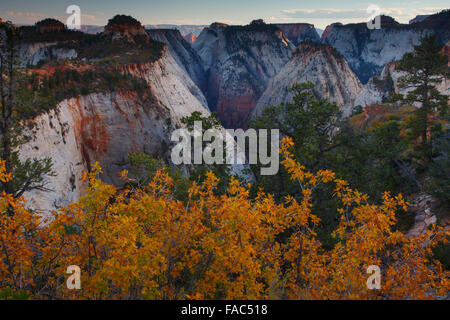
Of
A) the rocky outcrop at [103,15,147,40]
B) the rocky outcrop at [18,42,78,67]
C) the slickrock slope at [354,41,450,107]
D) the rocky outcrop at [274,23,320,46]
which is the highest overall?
the rocky outcrop at [274,23,320,46]

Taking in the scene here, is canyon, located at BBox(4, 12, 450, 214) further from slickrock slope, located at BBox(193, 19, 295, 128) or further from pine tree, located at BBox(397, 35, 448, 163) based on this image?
pine tree, located at BBox(397, 35, 448, 163)

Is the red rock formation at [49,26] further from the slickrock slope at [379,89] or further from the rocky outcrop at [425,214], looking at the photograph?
the rocky outcrop at [425,214]

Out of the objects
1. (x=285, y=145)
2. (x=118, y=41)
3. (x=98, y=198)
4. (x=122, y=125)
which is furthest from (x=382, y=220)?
(x=118, y=41)

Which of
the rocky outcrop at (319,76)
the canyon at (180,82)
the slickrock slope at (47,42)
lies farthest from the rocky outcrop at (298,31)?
the slickrock slope at (47,42)

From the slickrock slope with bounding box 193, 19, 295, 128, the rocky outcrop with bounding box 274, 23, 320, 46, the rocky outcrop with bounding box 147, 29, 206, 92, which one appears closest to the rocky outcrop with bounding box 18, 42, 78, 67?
the rocky outcrop with bounding box 147, 29, 206, 92

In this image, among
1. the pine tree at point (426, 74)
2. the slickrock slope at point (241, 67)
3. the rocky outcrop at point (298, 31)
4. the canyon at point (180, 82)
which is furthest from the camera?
the rocky outcrop at point (298, 31)
